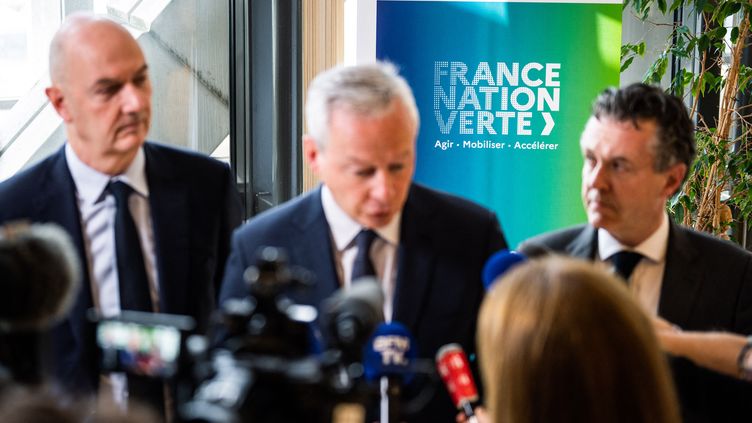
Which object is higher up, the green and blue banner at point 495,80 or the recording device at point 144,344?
the green and blue banner at point 495,80

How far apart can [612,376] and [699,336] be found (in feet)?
3.31

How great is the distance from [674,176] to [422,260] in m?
0.72

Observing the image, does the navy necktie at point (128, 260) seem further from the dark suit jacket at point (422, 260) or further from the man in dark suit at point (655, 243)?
the man in dark suit at point (655, 243)

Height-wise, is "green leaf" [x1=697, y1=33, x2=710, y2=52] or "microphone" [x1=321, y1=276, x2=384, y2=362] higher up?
"green leaf" [x1=697, y1=33, x2=710, y2=52]

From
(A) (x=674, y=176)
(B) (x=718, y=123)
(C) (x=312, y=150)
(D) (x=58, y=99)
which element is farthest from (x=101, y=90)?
(B) (x=718, y=123)

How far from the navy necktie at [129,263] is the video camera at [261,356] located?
3.01ft

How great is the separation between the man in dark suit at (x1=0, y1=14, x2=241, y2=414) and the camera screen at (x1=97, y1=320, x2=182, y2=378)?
92cm

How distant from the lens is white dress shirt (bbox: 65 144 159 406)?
2.35 metres

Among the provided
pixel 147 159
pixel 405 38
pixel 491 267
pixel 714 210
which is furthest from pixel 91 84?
pixel 714 210

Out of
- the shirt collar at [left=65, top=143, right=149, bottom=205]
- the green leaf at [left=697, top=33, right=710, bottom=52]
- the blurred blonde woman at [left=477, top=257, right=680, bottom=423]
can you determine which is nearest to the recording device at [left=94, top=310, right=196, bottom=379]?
the blurred blonde woman at [left=477, top=257, right=680, bottom=423]

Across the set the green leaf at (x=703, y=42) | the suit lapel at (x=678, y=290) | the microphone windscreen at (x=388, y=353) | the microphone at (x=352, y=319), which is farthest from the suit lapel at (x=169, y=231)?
the green leaf at (x=703, y=42)

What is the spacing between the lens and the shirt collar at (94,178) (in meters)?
2.41

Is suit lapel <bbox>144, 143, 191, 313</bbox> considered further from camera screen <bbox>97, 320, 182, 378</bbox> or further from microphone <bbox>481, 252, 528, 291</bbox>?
camera screen <bbox>97, 320, 182, 378</bbox>

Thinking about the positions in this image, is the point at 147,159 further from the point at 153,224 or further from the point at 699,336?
the point at 699,336
